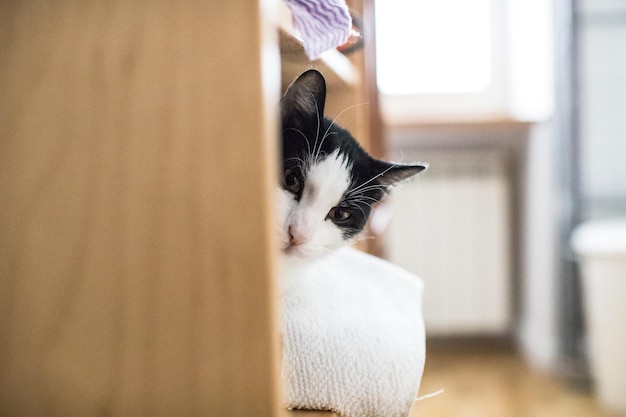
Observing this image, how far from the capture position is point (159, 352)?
0.38 m

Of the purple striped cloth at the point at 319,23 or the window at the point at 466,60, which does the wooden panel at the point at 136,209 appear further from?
the window at the point at 466,60

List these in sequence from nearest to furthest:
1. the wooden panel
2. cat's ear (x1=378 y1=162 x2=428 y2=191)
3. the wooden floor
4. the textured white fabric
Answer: the wooden panel < the textured white fabric < cat's ear (x1=378 y1=162 x2=428 y2=191) < the wooden floor

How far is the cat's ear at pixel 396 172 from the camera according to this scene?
2.49 ft

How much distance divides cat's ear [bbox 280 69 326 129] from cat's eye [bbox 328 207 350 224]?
108 mm

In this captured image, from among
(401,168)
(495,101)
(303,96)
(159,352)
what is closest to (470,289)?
(495,101)

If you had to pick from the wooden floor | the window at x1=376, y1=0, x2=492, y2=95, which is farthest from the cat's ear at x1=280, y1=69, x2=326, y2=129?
the window at x1=376, y1=0, x2=492, y2=95

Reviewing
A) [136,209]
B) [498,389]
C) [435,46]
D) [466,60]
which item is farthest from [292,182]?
[466,60]

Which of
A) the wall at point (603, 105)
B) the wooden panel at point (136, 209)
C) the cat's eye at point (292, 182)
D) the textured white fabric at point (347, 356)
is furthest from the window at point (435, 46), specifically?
the wooden panel at point (136, 209)

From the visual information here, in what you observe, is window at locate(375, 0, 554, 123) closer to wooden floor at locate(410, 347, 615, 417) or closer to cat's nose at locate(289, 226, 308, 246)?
wooden floor at locate(410, 347, 615, 417)

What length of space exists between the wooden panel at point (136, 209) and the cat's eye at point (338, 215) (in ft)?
1.12

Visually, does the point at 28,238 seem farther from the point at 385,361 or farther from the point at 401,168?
the point at 401,168

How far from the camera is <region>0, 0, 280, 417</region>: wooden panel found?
0.37m

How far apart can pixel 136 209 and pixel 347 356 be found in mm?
241

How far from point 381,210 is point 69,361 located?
0.89 meters
